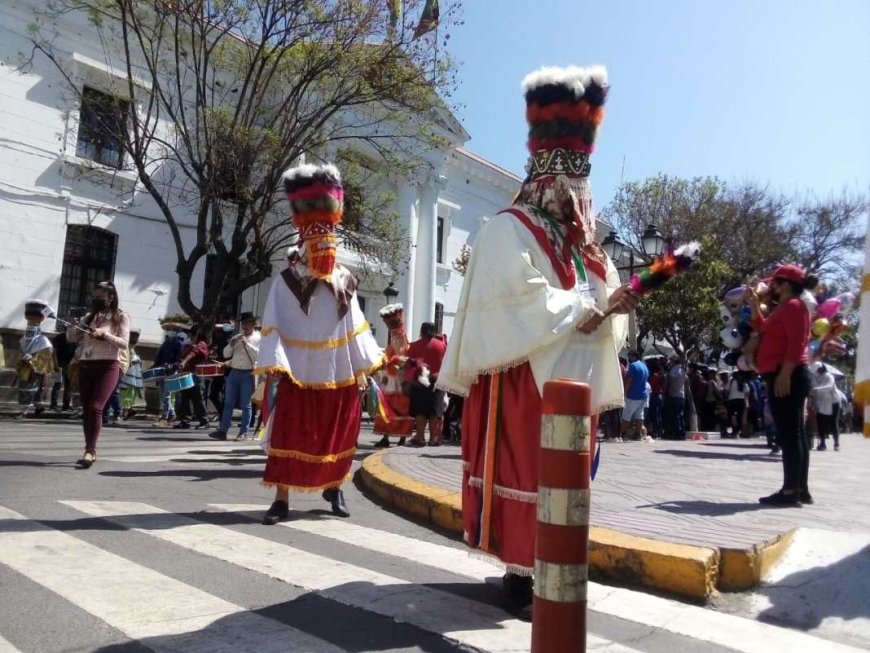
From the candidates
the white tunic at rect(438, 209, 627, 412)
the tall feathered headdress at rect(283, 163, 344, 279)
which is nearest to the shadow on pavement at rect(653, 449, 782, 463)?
the tall feathered headdress at rect(283, 163, 344, 279)

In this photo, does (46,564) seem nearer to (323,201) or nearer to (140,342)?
(323,201)

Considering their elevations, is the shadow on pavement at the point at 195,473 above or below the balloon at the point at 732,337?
below

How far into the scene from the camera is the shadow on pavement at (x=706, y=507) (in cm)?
503

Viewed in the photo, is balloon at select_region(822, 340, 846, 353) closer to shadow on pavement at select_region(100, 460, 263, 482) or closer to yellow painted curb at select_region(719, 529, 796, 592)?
yellow painted curb at select_region(719, 529, 796, 592)

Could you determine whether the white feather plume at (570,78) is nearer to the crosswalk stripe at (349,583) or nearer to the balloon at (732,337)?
the crosswalk stripe at (349,583)

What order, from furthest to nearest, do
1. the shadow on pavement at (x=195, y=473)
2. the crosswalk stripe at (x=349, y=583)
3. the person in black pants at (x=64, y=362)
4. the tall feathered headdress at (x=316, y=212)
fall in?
the person in black pants at (x=64, y=362) → the shadow on pavement at (x=195, y=473) → the tall feathered headdress at (x=316, y=212) → the crosswalk stripe at (x=349, y=583)

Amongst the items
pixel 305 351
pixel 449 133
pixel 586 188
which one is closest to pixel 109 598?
pixel 305 351

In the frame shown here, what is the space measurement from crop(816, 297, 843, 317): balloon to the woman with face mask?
5968 mm

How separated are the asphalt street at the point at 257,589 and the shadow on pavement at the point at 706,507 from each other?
156 centimetres

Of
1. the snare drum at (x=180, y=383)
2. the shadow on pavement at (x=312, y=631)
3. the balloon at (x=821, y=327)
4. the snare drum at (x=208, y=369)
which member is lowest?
the shadow on pavement at (x=312, y=631)

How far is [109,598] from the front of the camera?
308 centimetres

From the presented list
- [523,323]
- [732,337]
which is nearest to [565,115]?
[523,323]

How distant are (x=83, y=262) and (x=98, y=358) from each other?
46.5 ft

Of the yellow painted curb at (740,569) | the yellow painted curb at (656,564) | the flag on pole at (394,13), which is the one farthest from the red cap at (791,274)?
the flag on pole at (394,13)
